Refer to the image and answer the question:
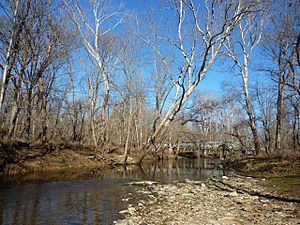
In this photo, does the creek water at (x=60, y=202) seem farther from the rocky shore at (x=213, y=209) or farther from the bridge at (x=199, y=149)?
the bridge at (x=199, y=149)

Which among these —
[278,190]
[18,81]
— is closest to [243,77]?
[278,190]

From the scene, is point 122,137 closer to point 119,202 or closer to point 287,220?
point 119,202

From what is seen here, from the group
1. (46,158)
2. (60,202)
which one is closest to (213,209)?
(60,202)

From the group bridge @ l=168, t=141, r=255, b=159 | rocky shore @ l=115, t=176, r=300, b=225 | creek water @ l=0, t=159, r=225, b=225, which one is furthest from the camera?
bridge @ l=168, t=141, r=255, b=159

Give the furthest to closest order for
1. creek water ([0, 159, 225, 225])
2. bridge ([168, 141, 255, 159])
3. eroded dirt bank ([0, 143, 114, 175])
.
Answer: bridge ([168, 141, 255, 159])
eroded dirt bank ([0, 143, 114, 175])
creek water ([0, 159, 225, 225])

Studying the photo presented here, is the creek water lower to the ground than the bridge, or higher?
lower

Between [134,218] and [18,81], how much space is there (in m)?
17.8

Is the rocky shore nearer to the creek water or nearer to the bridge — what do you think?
the creek water

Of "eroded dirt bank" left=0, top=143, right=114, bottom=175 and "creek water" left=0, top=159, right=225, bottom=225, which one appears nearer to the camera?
"creek water" left=0, top=159, right=225, bottom=225

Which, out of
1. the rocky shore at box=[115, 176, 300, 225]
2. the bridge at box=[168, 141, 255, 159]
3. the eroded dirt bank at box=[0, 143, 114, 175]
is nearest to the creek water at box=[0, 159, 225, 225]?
the rocky shore at box=[115, 176, 300, 225]

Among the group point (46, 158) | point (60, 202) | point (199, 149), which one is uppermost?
point (199, 149)

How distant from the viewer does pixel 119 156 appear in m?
28.9

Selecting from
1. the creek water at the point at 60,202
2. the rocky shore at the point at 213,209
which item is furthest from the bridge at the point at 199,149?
the rocky shore at the point at 213,209

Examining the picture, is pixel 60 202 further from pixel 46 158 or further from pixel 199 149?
pixel 199 149
